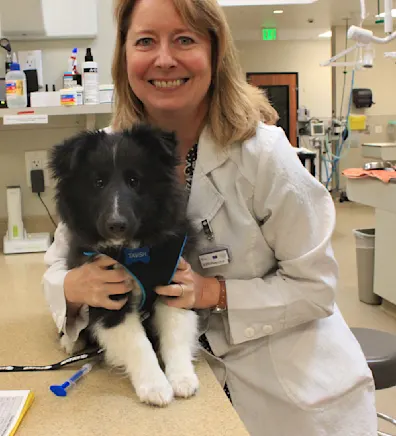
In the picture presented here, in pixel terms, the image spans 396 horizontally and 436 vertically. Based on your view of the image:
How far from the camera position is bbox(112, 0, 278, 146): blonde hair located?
4.07ft

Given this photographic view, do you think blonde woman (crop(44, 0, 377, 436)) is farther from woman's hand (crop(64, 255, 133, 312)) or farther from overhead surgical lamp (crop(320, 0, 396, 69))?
overhead surgical lamp (crop(320, 0, 396, 69))

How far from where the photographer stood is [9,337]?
1320 mm

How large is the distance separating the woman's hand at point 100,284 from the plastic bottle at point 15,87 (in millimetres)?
1359

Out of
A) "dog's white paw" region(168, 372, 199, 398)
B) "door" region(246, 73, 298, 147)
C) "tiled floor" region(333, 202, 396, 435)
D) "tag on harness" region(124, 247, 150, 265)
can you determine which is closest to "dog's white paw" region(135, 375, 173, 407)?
"dog's white paw" region(168, 372, 199, 398)

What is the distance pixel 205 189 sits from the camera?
1.24 m

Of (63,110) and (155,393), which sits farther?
(63,110)

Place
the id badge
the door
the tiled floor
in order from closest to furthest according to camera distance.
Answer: the id badge → the tiled floor → the door

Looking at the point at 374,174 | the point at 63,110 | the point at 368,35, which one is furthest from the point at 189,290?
the point at 368,35

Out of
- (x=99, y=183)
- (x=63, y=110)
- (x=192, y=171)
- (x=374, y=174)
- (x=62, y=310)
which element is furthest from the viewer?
(x=374, y=174)

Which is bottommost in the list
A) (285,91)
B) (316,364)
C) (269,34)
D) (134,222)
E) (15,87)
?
(316,364)

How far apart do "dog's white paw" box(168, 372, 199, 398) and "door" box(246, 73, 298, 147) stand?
9876mm

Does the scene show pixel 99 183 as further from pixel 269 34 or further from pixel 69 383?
pixel 269 34

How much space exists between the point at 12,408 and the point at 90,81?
1628 millimetres

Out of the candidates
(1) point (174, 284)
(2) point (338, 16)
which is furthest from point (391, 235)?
(2) point (338, 16)
